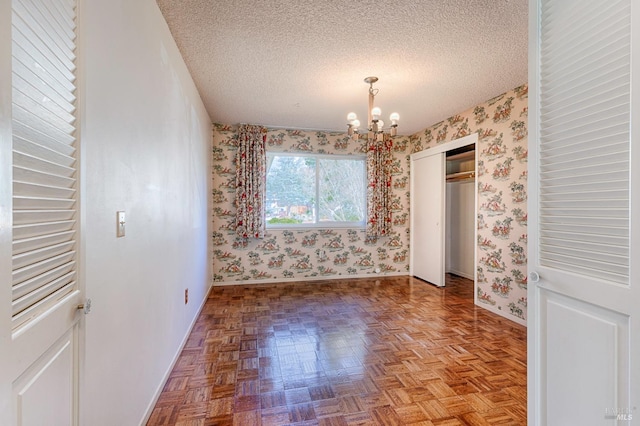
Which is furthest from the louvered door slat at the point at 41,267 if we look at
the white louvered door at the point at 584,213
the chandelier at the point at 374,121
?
the chandelier at the point at 374,121

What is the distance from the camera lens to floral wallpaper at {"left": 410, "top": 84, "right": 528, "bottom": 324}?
3.03m

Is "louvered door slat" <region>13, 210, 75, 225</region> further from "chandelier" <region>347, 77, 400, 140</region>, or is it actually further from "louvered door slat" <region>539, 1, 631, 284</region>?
"chandelier" <region>347, 77, 400, 140</region>

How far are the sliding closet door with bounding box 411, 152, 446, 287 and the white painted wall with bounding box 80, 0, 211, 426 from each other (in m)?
3.49

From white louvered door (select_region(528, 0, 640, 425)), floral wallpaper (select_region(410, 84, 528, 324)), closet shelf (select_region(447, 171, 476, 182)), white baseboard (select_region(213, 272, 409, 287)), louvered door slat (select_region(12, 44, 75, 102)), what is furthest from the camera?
closet shelf (select_region(447, 171, 476, 182))

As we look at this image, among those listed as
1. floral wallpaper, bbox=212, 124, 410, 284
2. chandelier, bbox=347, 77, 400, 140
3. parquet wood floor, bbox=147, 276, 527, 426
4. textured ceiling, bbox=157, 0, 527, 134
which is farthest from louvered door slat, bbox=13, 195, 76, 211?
floral wallpaper, bbox=212, 124, 410, 284

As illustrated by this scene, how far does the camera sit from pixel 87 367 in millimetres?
1020

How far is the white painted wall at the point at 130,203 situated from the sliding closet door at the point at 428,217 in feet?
11.5

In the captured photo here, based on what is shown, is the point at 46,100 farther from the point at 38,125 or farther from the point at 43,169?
the point at 43,169

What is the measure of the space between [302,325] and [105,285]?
2.09 m

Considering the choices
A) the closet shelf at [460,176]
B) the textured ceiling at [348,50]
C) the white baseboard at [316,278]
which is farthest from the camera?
the closet shelf at [460,176]

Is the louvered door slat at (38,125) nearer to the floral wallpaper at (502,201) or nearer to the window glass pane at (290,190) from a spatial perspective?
the floral wallpaper at (502,201)

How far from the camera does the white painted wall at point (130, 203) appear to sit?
1.05m

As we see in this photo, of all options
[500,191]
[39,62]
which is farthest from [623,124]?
[500,191]

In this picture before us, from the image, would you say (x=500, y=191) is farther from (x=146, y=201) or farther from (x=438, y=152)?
(x=146, y=201)
